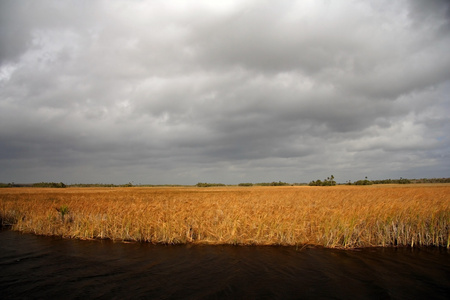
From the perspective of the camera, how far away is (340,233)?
45.8 ft

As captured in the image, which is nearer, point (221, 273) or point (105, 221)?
point (221, 273)

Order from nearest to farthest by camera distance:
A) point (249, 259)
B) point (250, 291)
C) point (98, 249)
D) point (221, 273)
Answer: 1. point (250, 291)
2. point (221, 273)
3. point (249, 259)
4. point (98, 249)

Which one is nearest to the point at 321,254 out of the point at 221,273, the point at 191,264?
the point at 221,273

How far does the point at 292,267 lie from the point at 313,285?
1.87m

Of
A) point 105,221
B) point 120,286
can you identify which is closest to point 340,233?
point 120,286

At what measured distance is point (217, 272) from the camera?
1021 centimetres

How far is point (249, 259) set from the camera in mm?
11898

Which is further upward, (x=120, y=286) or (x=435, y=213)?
(x=435, y=213)

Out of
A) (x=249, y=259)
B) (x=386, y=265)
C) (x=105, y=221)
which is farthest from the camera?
Result: (x=105, y=221)

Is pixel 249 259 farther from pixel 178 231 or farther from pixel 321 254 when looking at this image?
pixel 178 231

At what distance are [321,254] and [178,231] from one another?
28.6 ft

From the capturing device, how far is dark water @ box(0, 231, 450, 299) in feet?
27.0

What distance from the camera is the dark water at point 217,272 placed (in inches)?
324

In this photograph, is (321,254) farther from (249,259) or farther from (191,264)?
(191,264)
